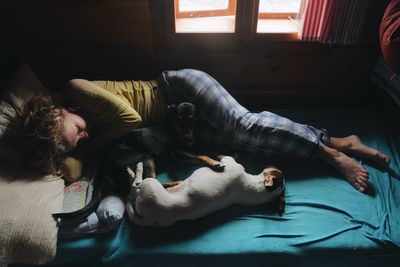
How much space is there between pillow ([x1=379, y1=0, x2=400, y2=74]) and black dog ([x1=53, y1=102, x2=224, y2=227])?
2.73ft

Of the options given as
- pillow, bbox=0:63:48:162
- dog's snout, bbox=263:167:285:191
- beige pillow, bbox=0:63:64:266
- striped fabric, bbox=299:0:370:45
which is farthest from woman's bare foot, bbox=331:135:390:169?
pillow, bbox=0:63:48:162

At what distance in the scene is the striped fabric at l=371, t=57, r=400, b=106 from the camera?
1.75m

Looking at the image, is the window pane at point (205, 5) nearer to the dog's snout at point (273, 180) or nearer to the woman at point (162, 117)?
the woman at point (162, 117)

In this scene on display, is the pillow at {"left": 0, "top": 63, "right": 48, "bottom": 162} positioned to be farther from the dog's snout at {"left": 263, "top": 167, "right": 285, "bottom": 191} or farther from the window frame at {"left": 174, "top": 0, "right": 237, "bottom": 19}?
the dog's snout at {"left": 263, "top": 167, "right": 285, "bottom": 191}

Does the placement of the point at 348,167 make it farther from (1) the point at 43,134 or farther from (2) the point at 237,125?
(1) the point at 43,134

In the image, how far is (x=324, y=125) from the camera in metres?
1.89

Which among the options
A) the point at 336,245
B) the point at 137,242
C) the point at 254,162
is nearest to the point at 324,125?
the point at 254,162

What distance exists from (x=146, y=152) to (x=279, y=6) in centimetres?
114

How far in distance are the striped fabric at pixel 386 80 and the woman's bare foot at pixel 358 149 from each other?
0.32 m

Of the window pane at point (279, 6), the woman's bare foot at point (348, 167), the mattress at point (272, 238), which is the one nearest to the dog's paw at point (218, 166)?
the mattress at point (272, 238)

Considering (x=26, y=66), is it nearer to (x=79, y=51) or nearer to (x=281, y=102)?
(x=79, y=51)

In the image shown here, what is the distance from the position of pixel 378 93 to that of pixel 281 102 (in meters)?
0.58

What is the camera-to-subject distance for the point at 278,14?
6.26ft

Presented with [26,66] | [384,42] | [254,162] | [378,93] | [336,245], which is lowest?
[336,245]
